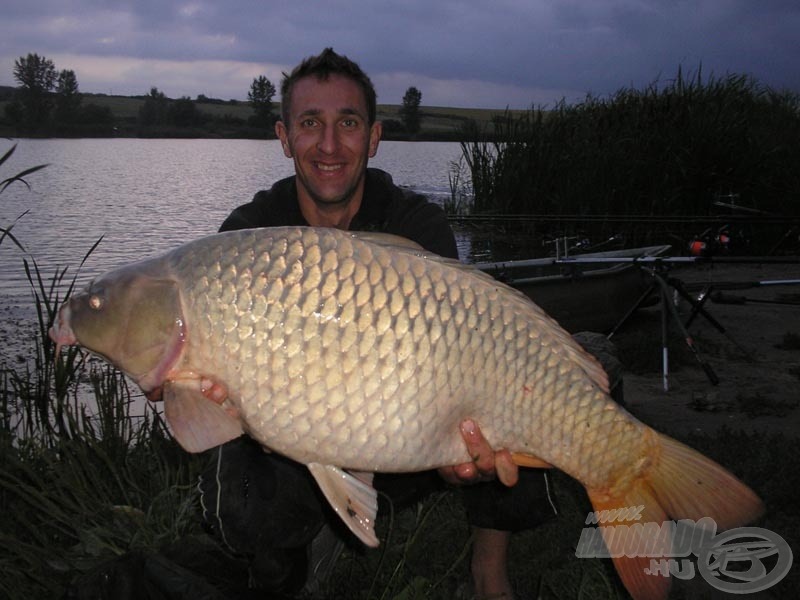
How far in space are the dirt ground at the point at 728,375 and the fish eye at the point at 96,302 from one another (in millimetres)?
2260

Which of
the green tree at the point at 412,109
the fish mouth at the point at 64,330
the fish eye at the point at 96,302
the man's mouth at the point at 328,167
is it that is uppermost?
the green tree at the point at 412,109

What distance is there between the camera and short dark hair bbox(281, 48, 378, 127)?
2.03 m

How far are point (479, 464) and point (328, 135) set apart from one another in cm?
99

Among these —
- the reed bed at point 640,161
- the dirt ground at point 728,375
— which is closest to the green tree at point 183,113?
the reed bed at point 640,161

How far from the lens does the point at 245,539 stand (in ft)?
5.57

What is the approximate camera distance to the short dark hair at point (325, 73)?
203 centimetres

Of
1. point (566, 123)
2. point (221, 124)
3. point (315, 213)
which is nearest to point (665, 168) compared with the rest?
point (566, 123)

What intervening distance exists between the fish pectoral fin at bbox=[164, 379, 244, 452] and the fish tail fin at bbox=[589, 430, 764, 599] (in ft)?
2.25

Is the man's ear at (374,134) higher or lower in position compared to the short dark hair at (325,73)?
lower

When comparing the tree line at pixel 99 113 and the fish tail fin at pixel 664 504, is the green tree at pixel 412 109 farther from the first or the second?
the fish tail fin at pixel 664 504

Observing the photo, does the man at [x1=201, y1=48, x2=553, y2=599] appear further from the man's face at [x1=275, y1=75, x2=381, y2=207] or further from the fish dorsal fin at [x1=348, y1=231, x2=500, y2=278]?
the fish dorsal fin at [x1=348, y1=231, x2=500, y2=278]

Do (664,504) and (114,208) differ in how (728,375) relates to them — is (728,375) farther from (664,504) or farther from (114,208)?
(114,208)

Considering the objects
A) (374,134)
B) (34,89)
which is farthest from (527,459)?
(34,89)

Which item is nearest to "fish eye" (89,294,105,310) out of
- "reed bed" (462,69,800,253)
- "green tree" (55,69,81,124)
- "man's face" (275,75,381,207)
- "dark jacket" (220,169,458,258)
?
"dark jacket" (220,169,458,258)
